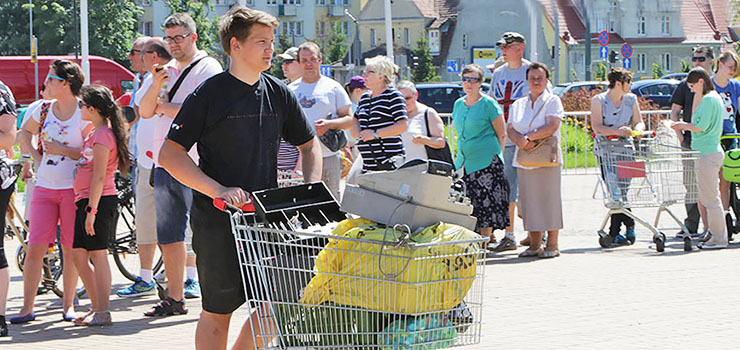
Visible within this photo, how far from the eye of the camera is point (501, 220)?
11.2 meters

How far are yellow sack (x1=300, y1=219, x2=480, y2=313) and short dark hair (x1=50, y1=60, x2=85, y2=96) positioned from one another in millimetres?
4343

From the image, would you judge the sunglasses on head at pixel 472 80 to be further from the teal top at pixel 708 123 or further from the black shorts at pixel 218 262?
the black shorts at pixel 218 262

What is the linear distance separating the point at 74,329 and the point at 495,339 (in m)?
3.14

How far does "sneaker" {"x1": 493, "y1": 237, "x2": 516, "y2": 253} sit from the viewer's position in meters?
11.6

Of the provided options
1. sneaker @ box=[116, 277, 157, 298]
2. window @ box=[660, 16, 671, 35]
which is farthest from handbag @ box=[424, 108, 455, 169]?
window @ box=[660, 16, 671, 35]

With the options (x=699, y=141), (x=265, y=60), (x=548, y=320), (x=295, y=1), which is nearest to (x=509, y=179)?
(x=699, y=141)

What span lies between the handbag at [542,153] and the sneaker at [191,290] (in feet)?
12.4

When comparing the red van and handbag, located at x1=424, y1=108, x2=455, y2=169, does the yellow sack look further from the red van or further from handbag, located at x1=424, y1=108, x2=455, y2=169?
the red van

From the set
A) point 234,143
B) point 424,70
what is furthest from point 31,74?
point 234,143

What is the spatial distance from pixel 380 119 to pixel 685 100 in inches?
187

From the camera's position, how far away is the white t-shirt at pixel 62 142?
8031 mm

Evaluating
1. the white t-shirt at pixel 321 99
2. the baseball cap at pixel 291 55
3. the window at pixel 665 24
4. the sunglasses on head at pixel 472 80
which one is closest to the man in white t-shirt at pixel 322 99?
the white t-shirt at pixel 321 99

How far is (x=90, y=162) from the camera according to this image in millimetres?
7996

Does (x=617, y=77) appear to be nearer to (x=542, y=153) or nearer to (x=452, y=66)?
(x=542, y=153)
